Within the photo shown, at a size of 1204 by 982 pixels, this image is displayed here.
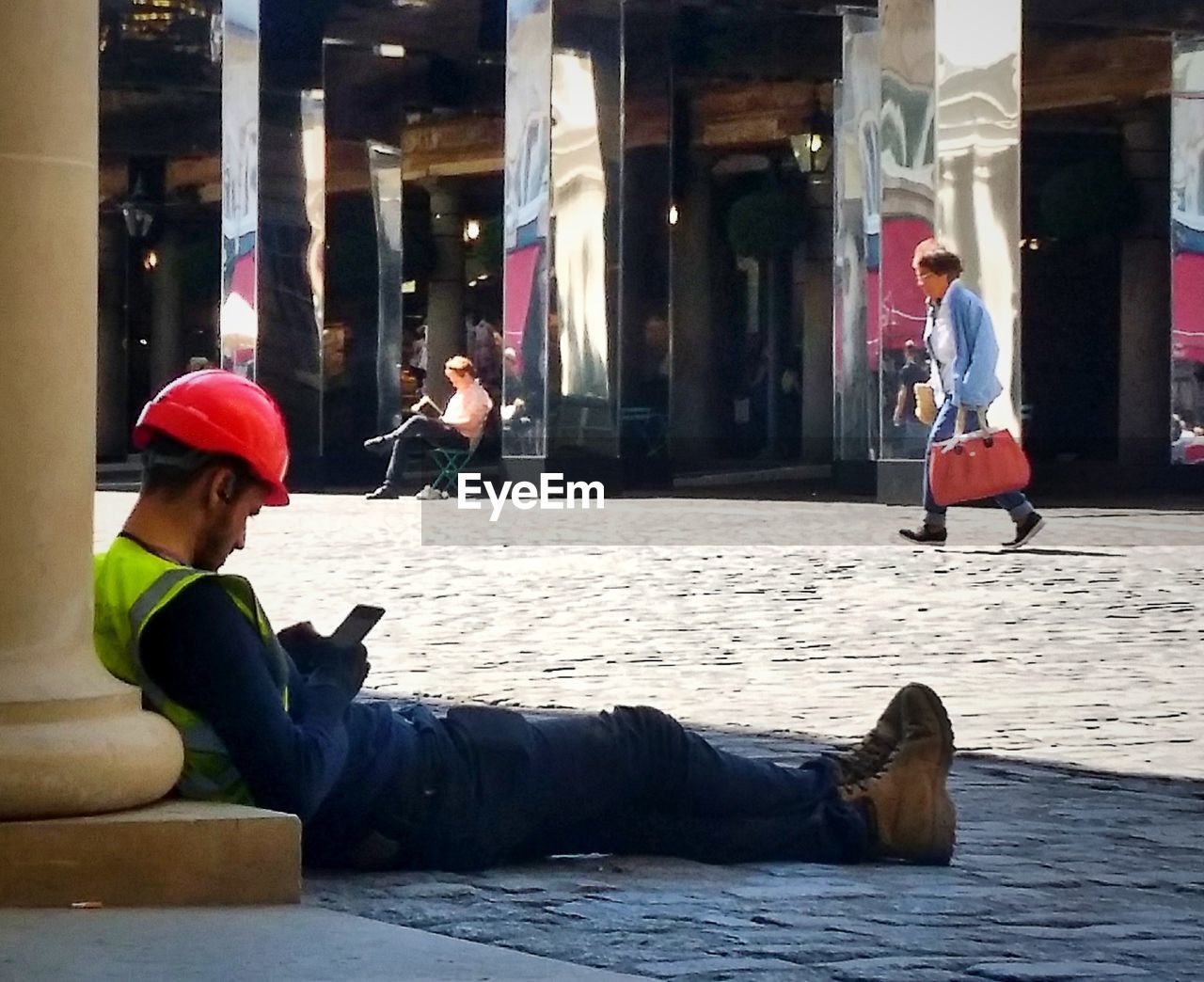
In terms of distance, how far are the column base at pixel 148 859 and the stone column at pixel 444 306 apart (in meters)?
29.9

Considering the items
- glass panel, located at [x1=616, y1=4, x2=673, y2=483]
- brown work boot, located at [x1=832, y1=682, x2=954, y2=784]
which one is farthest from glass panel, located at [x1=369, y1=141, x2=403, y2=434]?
brown work boot, located at [x1=832, y1=682, x2=954, y2=784]

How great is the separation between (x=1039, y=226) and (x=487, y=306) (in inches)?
356

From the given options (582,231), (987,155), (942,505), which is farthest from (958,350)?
(582,231)

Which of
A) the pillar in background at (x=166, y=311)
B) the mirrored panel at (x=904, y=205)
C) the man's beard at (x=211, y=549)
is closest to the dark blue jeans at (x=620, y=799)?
the man's beard at (x=211, y=549)

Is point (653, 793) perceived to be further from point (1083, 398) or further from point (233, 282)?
point (1083, 398)

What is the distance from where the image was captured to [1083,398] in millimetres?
28734

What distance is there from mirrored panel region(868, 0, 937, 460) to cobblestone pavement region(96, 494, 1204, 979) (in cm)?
113

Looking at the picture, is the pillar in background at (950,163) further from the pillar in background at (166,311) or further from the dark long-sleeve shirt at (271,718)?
the pillar in background at (166,311)

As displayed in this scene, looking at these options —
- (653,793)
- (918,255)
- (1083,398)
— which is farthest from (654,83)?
(653,793)

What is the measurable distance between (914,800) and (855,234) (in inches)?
759

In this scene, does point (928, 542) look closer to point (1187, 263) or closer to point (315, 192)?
point (1187, 263)

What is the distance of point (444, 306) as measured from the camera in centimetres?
3459

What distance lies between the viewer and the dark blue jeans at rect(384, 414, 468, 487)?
23656 mm

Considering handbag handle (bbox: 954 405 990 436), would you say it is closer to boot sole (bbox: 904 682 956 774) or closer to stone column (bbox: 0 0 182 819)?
boot sole (bbox: 904 682 956 774)
